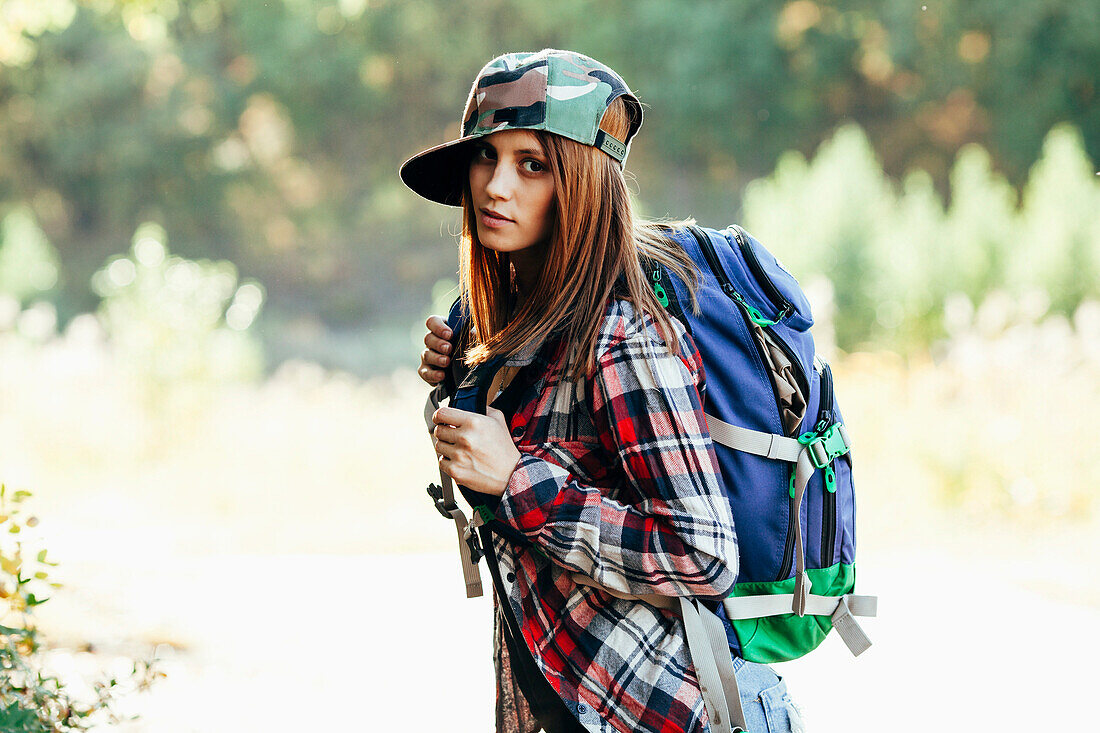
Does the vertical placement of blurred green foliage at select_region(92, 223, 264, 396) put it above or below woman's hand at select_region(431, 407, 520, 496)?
above

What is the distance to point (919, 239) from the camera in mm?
8586

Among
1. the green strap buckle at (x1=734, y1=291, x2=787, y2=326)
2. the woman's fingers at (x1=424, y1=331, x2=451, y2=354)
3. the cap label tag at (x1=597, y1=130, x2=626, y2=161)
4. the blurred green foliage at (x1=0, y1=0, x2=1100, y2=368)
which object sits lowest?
the green strap buckle at (x1=734, y1=291, x2=787, y2=326)

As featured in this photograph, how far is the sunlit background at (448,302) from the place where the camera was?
13.1 feet

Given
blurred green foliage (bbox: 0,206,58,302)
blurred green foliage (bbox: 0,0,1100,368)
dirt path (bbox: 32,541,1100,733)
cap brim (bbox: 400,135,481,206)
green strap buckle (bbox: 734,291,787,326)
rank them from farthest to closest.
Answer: blurred green foliage (bbox: 0,0,1100,368)
blurred green foliage (bbox: 0,206,58,302)
dirt path (bbox: 32,541,1100,733)
cap brim (bbox: 400,135,481,206)
green strap buckle (bbox: 734,291,787,326)

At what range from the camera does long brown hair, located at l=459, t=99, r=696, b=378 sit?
4.63ft

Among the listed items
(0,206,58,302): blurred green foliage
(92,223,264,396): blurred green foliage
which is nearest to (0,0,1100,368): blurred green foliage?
(0,206,58,302): blurred green foliage

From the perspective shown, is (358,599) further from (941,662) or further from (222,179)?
(222,179)

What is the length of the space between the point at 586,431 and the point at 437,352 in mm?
394

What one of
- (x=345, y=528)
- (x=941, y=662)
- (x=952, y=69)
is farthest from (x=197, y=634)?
(x=952, y=69)

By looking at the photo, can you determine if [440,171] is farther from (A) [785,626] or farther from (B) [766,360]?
(A) [785,626]

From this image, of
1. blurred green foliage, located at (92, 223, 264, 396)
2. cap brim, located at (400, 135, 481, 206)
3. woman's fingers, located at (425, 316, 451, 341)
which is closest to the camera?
cap brim, located at (400, 135, 481, 206)

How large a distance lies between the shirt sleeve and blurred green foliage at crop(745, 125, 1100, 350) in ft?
22.4

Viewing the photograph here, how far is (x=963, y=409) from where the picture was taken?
6.55 metres

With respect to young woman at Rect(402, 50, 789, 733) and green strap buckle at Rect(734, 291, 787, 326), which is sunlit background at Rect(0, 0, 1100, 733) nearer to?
young woman at Rect(402, 50, 789, 733)
